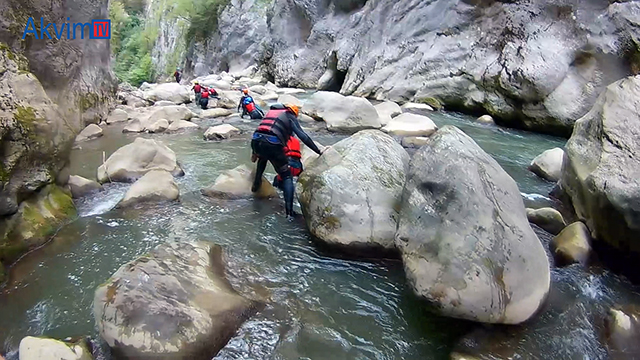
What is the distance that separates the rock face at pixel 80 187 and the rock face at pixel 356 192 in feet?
11.4

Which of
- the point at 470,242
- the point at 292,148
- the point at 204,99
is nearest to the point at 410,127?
the point at 292,148

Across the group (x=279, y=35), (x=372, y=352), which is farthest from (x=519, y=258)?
(x=279, y=35)

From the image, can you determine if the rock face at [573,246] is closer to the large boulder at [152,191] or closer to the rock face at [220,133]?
the large boulder at [152,191]

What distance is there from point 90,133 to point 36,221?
6.95 meters

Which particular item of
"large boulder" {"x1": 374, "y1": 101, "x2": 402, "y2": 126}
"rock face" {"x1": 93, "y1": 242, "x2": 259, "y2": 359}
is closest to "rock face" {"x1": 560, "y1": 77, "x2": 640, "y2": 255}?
"rock face" {"x1": 93, "y1": 242, "x2": 259, "y2": 359}

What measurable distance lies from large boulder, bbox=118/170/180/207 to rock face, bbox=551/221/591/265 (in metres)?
5.04

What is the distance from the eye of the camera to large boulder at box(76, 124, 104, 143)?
10.5 meters

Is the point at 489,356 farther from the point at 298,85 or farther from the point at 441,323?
the point at 298,85

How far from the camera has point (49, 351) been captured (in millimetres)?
2697

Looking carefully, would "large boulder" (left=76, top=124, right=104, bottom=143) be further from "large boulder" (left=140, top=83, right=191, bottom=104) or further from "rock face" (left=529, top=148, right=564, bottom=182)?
"rock face" (left=529, top=148, right=564, bottom=182)

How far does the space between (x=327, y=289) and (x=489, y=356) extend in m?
1.53

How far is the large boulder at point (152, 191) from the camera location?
19.2ft

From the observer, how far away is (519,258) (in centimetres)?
328

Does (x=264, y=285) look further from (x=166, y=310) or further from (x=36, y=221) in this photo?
(x=36, y=221)
